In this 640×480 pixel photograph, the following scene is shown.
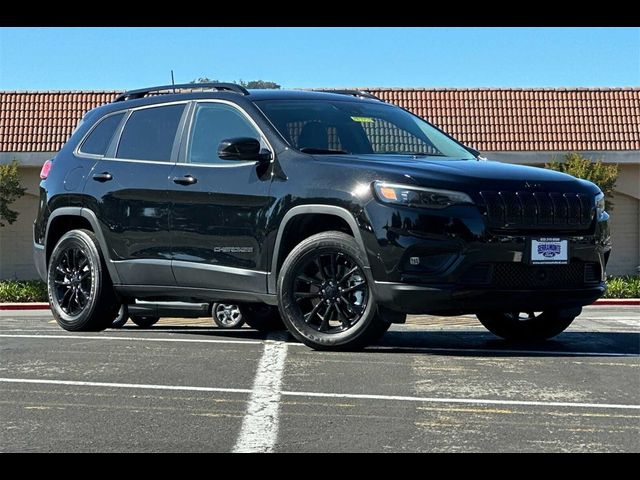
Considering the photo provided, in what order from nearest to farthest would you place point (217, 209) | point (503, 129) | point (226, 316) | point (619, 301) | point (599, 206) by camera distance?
point (599, 206), point (217, 209), point (226, 316), point (619, 301), point (503, 129)

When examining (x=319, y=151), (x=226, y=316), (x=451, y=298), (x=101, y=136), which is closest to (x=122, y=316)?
(x=226, y=316)

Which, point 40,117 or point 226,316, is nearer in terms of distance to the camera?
point 226,316

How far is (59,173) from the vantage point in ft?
36.7

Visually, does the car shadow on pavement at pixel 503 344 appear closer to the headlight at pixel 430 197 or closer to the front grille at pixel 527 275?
the front grille at pixel 527 275

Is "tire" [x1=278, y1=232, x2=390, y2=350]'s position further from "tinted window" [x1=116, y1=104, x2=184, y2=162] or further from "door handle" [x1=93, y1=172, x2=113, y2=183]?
"door handle" [x1=93, y1=172, x2=113, y2=183]

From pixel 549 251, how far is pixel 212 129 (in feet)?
9.68

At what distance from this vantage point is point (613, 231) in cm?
3462

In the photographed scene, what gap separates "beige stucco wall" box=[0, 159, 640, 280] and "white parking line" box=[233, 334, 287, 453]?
2678 cm

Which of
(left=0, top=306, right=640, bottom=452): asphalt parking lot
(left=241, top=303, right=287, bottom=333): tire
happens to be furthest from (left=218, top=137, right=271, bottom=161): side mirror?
(left=241, top=303, right=287, bottom=333): tire

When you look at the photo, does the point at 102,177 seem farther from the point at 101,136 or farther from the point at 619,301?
the point at 619,301

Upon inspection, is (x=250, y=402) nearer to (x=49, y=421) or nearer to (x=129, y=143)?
Answer: (x=49, y=421)

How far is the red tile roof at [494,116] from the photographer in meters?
34.4
